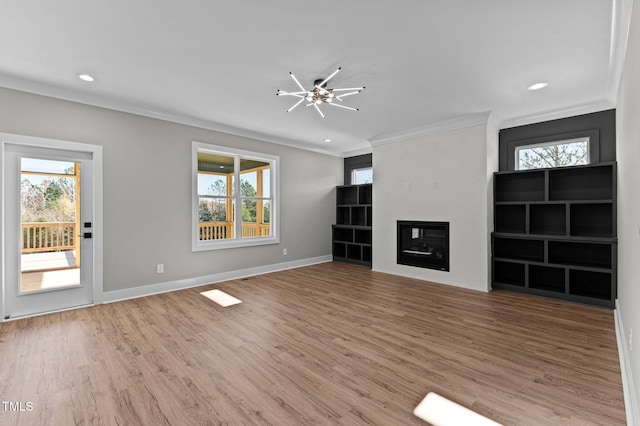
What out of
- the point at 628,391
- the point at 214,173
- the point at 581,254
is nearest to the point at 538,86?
the point at 581,254

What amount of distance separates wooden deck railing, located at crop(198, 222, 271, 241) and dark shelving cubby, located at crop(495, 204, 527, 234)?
13.5 ft

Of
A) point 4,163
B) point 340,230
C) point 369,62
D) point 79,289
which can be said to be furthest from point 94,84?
point 340,230

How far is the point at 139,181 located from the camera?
4.16 metres

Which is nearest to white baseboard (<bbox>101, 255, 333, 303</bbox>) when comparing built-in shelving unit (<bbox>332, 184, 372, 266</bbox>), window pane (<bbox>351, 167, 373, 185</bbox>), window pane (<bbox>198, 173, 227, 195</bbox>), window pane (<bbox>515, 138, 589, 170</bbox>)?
built-in shelving unit (<bbox>332, 184, 372, 266</bbox>)

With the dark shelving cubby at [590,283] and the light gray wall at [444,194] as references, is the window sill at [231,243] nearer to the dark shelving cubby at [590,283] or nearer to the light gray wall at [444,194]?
the light gray wall at [444,194]

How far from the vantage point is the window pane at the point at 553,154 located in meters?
4.22

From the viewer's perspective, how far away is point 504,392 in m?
1.98

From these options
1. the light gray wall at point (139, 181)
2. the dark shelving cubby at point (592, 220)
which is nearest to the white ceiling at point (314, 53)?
the light gray wall at point (139, 181)

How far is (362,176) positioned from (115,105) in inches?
198

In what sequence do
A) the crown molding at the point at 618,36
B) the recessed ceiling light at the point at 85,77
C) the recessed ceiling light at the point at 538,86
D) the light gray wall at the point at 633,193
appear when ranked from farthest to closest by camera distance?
1. the recessed ceiling light at the point at 538,86
2. the recessed ceiling light at the point at 85,77
3. the crown molding at the point at 618,36
4. the light gray wall at the point at 633,193

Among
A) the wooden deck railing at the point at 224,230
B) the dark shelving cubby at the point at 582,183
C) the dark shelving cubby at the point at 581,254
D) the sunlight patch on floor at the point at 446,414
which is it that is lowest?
the sunlight patch on floor at the point at 446,414

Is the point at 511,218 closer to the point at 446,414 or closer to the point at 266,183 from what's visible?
the point at 446,414

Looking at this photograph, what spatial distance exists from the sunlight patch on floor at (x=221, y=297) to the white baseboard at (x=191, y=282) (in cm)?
47

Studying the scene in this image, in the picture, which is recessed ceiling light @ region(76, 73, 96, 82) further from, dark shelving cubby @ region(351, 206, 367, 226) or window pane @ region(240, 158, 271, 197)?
dark shelving cubby @ region(351, 206, 367, 226)
